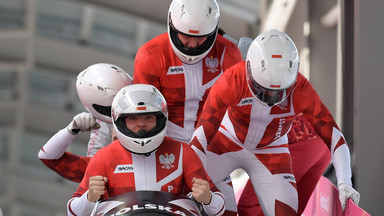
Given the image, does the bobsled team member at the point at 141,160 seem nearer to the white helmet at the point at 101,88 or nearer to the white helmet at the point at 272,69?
the white helmet at the point at 272,69

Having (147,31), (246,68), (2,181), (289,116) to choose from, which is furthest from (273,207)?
(2,181)

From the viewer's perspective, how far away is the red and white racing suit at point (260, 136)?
5.21m

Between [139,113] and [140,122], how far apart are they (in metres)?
0.09

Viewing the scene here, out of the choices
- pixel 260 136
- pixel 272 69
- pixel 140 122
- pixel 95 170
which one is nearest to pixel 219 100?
Result: pixel 272 69

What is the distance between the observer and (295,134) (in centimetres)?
650

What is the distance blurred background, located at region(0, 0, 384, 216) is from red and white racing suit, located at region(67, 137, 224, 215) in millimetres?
2845

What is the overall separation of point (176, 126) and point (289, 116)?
0.92 meters

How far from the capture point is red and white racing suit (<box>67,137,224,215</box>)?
179 inches

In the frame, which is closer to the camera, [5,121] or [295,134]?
[295,134]

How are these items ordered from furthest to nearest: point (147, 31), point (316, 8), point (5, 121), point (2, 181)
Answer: point (2, 181), point (5, 121), point (147, 31), point (316, 8)

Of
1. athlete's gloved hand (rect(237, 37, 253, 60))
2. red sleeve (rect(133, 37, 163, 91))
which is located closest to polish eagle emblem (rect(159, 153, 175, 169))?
red sleeve (rect(133, 37, 163, 91))

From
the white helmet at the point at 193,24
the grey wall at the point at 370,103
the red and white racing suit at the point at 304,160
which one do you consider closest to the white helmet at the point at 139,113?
the white helmet at the point at 193,24

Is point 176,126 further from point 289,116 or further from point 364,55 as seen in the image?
point 364,55

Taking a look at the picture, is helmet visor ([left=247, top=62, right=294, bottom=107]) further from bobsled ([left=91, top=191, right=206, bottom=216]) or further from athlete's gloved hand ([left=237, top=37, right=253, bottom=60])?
athlete's gloved hand ([left=237, top=37, right=253, bottom=60])
